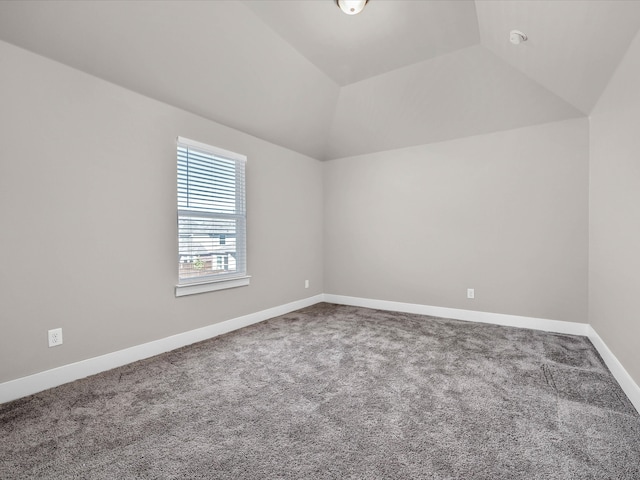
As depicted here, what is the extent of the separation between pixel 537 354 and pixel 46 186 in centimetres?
421

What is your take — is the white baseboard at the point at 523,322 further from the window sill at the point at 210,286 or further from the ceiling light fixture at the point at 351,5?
the ceiling light fixture at the point at 351,5

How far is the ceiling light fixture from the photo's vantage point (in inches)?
96.5

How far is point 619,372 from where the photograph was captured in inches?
88.8

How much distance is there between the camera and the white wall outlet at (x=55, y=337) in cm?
226

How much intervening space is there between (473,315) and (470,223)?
3.81ft

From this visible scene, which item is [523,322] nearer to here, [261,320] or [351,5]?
[261,320]

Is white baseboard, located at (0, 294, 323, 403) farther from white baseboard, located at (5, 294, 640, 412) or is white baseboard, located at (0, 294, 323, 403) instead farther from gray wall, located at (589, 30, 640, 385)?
gray wall, located at (589, 30, 640, 385)

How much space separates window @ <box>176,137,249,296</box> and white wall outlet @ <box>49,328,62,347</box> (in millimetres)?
936

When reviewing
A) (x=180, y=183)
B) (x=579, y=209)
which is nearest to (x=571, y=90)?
(x=579, y=209)

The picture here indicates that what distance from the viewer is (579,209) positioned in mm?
3344

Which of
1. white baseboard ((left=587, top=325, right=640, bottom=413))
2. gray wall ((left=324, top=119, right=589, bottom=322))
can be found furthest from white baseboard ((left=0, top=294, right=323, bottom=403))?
white baseboard ((left=587, top=325, right=640, bottom=413))

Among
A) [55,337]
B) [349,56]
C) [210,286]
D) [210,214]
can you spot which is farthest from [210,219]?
[349,56]

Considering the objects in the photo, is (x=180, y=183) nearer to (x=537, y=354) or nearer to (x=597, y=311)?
(x=537, y=354)

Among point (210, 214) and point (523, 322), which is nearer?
point (210, 214)
